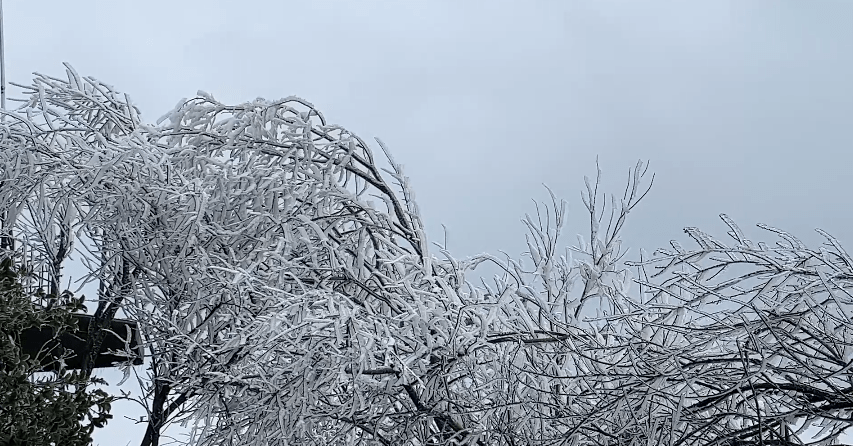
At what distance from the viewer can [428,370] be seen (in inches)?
225

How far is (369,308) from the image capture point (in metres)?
6.06

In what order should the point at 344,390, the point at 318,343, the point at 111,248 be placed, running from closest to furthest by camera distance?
the point at 318,343 → the point at 344,390 → the point at 111,248

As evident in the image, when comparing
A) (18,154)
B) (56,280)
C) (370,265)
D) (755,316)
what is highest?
(56,280)

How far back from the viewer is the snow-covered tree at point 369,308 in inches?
180

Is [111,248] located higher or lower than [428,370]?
higher

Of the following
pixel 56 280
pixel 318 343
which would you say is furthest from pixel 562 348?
pixel 56 280

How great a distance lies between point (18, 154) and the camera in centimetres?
823

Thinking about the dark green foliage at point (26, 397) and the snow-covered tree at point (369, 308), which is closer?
the snow-covered tree at point (369, 308)

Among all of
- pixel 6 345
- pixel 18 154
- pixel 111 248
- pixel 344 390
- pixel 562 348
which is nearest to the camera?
pixel 562 348

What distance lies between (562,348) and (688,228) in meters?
1.49

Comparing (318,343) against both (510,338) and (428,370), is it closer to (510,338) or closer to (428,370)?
(428,370)

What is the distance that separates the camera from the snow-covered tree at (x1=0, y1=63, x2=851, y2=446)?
4.57 meters

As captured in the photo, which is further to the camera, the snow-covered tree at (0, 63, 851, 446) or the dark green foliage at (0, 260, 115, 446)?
the dark green foliage at (0, 260, 115, 446)

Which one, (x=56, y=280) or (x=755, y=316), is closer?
(x=755, y=316)
